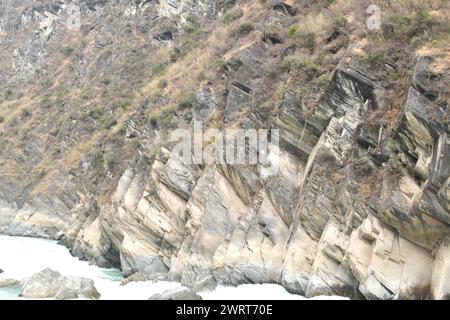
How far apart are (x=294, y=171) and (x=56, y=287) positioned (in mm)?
11058

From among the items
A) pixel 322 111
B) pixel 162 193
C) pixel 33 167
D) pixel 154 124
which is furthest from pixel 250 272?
pixel 33 167

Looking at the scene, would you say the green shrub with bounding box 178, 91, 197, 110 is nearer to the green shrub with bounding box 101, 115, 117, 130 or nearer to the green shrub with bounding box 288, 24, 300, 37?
the green shrub with bounding box 288, 24, 300, 37

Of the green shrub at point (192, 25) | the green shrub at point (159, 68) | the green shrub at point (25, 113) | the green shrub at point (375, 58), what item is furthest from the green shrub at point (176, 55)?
the green shrub at point (25, 113)

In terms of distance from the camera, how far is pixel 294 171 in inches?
830

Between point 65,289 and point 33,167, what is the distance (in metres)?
38.5

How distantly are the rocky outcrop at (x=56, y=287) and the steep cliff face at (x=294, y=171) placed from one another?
10.4 ft

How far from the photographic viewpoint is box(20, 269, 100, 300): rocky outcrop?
22.0 metres

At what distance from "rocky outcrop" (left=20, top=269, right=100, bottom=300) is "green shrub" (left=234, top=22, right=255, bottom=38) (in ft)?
53.8

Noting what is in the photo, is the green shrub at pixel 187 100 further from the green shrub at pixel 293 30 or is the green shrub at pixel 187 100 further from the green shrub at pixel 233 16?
the green shrub at pixel 233 16

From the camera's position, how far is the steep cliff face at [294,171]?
15453mm

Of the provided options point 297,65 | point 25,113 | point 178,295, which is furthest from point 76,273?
point 25,113

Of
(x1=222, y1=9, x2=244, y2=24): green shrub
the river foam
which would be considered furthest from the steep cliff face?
the river foam

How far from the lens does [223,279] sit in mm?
21141

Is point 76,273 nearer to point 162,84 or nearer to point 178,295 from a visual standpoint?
point 178,295
